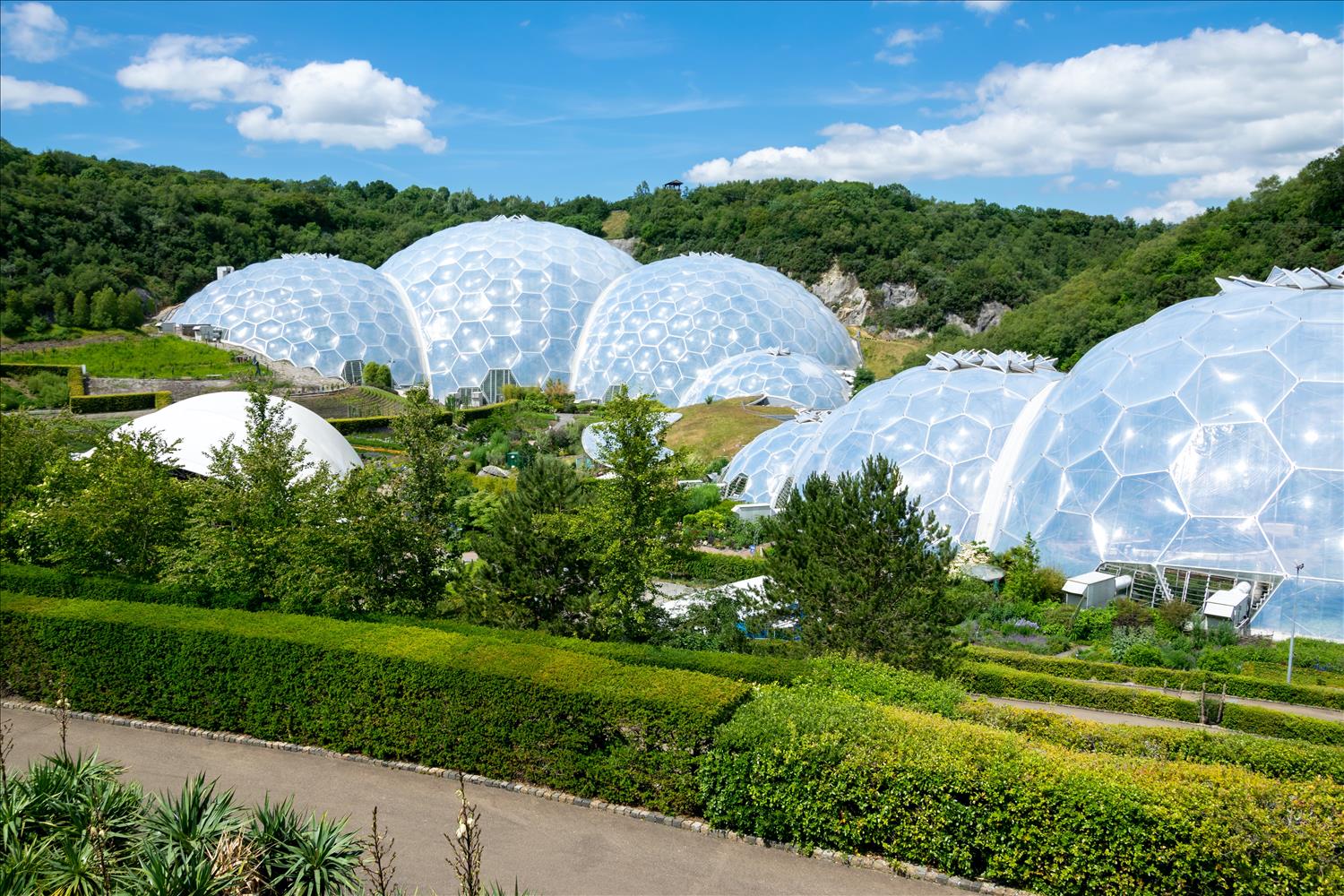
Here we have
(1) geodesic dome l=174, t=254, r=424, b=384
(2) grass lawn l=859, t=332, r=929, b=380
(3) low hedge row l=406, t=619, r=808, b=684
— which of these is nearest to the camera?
(3) low hedge row l=406, t=619, r=808, b=684

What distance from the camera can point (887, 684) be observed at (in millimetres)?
10633

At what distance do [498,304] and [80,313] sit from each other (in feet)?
77.2

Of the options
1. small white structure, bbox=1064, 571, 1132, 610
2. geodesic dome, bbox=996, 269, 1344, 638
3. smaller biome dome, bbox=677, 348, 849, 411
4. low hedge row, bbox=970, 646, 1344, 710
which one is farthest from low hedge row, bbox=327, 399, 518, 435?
low hedge row, bbox=970, 646, 1344, 710

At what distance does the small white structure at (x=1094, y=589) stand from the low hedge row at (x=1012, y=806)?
11054mm

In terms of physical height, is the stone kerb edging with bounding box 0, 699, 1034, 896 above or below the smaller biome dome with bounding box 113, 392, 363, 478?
below

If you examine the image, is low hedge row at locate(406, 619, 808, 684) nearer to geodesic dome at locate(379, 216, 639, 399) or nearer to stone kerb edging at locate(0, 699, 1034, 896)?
stone kerb edging at locate(0, 699, 1034, 896)

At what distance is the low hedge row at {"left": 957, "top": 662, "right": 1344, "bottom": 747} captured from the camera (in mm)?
13555

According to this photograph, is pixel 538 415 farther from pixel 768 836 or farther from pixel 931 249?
pixel 931 249

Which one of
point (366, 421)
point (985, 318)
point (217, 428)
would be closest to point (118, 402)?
point (366, 421)

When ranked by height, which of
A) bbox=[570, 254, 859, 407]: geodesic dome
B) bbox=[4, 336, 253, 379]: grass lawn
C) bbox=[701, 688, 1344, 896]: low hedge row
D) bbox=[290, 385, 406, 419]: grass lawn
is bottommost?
bbox=[701, 688, 1344, 896]: low hedge row

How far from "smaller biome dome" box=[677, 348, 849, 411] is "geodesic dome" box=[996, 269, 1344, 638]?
58.7ft

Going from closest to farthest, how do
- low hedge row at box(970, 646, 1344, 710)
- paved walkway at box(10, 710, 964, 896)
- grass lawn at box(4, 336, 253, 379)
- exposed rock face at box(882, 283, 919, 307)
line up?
paved walkway at box(10, 710, 964, 896)
low hedge row at box(970, 646, 1344, 710)
grass lawn at box(4, 336, 253, 379)
exposed rock face at box(882, 283, 919, 307)

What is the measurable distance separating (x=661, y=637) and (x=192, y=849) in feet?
25.8

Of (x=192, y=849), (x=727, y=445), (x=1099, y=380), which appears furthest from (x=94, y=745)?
(x=727, y=445)
